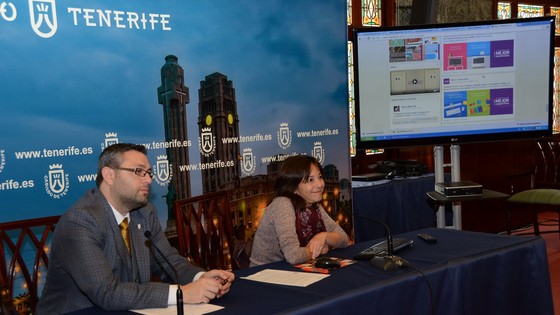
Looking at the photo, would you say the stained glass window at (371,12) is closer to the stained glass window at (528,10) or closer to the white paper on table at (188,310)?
the stained glass window at (528,10)

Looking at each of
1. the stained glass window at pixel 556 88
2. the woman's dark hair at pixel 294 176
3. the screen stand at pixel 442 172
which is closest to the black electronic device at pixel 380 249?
the woman's dark hair at pixel 294 176

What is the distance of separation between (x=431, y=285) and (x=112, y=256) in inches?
44.8

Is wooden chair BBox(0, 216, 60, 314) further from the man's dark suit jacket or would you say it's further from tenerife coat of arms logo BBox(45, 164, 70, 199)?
the man's dark suit jacket

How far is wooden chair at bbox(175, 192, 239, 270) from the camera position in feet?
9.79

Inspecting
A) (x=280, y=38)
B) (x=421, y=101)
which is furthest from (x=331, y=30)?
(x=421, y=101)

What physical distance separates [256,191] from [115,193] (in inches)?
52.0

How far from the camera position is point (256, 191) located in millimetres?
3436

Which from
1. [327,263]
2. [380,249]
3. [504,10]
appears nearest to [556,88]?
[504,10]

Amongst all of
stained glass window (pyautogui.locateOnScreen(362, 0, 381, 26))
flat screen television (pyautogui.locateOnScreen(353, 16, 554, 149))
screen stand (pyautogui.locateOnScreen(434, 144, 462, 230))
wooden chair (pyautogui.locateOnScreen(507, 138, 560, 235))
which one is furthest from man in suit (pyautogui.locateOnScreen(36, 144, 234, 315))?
wooden chair (pyautogui.locateOnScreen(507, 138, 560, 235))

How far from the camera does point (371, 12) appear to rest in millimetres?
5562

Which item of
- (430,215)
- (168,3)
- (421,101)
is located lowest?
(430,215)

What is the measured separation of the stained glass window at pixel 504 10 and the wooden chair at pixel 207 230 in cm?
478

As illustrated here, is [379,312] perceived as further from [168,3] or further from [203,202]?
[168,3]

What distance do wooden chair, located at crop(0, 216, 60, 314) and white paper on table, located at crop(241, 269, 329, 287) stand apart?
0.90 m
